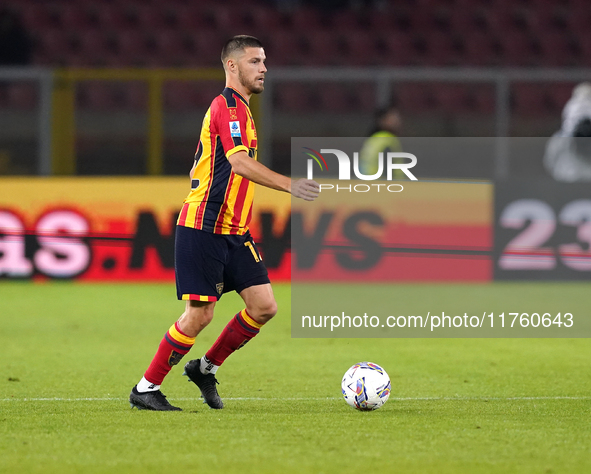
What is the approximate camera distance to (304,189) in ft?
16.1

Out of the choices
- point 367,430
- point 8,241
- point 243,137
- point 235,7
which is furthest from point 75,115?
point 367,430

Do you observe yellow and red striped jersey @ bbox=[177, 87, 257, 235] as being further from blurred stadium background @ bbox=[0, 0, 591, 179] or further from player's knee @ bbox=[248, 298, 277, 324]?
blurred stadium background @ bbox=[0, 0, 591, 179]

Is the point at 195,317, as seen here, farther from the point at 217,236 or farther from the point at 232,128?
the point at 232,128

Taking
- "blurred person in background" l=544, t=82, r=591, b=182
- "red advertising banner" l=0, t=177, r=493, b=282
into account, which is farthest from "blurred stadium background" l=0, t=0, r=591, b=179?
"red advertising banner" l=0, t=177, r=493, b=282

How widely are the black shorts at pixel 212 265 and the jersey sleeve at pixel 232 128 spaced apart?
484 millimetres

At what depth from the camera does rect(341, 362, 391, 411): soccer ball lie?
5.18 meters

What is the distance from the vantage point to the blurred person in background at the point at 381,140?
36.1ft

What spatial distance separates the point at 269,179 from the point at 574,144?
838 centimetres

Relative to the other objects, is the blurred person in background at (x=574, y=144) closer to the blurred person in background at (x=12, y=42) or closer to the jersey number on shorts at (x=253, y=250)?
the jersey number on shorts at (x=253, y=250)

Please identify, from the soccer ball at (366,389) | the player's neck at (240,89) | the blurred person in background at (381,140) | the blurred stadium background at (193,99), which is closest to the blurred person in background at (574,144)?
the blurred stadium background at (193,99)

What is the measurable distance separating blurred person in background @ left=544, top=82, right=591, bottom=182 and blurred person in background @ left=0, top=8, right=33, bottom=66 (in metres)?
7.71

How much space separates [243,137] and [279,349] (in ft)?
9.70

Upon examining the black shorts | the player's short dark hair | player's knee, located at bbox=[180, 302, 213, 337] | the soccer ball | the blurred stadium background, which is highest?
the blurred stadium background

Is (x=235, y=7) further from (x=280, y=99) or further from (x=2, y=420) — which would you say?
(x=2, y=420)
